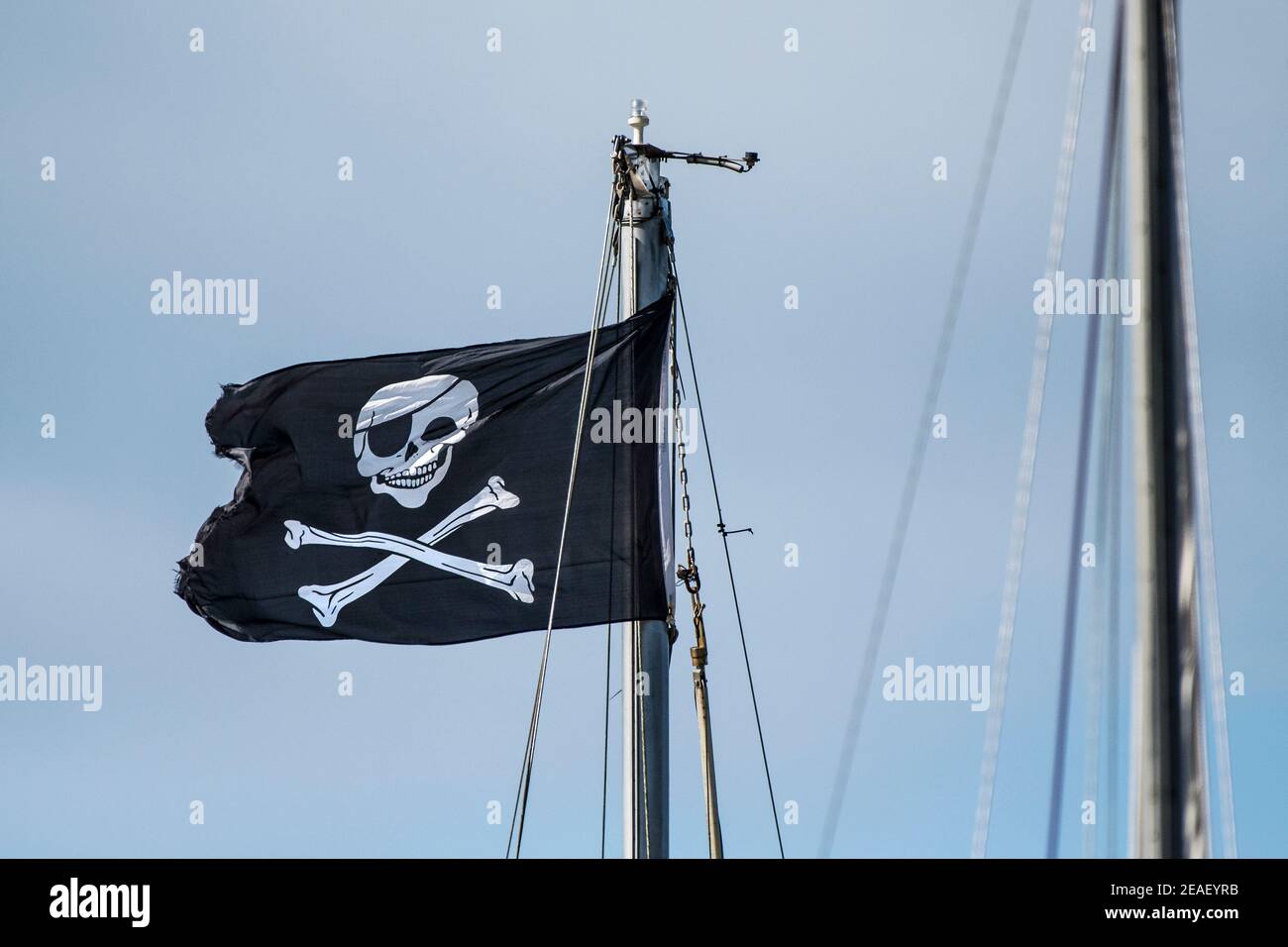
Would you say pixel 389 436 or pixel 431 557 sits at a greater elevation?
pixel 389 436

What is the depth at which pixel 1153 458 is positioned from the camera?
12992 millimetres

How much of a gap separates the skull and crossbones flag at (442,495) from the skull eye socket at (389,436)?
18 millimetres

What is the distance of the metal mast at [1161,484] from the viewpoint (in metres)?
12.3

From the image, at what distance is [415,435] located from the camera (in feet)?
65.9

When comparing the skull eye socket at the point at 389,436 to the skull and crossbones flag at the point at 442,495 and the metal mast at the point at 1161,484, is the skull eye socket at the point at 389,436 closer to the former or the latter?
the skull and crossbones flag at the point at 442,495

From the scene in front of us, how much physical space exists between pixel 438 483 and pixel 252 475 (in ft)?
6.36

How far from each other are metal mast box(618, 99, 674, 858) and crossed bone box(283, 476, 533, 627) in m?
1.48

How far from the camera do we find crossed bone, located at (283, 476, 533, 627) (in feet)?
63.6

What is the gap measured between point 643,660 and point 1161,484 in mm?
6323

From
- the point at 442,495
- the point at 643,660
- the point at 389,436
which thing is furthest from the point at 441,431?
the point at 643,660

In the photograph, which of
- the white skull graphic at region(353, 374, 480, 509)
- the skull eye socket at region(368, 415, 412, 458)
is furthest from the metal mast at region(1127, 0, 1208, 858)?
the skull eye socket at region(368, 415, 412, 458)

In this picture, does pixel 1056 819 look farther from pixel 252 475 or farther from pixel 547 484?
pixel 252 475

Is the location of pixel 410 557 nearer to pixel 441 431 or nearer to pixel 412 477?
pixel 412 477

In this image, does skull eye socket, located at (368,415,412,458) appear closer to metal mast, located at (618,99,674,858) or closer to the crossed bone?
the crossed bone
